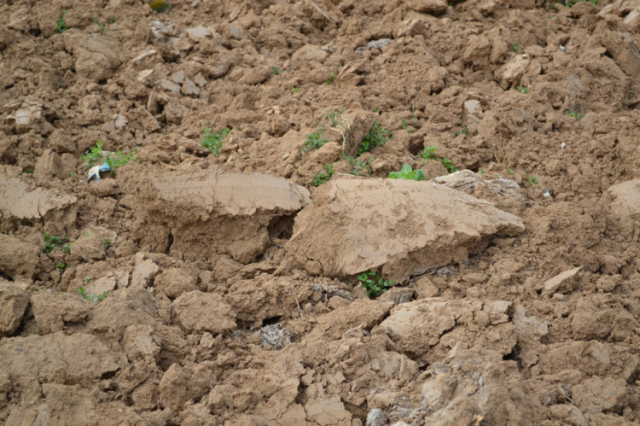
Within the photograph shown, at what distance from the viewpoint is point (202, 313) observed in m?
3.40

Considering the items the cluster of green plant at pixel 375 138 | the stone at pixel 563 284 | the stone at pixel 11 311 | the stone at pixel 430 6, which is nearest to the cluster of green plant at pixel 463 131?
the cluster of green plant at pixel 375 138

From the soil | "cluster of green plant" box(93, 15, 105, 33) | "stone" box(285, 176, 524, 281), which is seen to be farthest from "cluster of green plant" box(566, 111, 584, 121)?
"cluster of green plant" box(93, 15, 105, 33)

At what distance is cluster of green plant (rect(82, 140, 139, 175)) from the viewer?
4988mm

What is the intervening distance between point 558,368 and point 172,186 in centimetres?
276

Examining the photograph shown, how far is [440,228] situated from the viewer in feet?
12.7

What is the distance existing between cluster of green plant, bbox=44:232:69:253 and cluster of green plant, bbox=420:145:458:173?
119 inches

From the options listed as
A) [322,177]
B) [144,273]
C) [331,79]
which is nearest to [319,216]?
[322,177]

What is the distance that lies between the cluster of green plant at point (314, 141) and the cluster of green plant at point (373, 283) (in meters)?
1.44

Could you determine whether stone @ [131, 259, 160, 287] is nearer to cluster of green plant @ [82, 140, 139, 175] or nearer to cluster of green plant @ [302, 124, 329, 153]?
cluster of green plant @ [82, 140, 139, 175]

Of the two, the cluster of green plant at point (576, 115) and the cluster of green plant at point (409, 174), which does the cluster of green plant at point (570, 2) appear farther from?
the cluster of green plant at point (409, 174)

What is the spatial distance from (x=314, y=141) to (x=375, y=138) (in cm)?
66

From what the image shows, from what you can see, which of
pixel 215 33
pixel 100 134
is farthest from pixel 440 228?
pixel 215 33

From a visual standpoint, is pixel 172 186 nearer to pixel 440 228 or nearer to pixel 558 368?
pixel 440 228

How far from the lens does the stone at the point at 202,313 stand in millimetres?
3334
